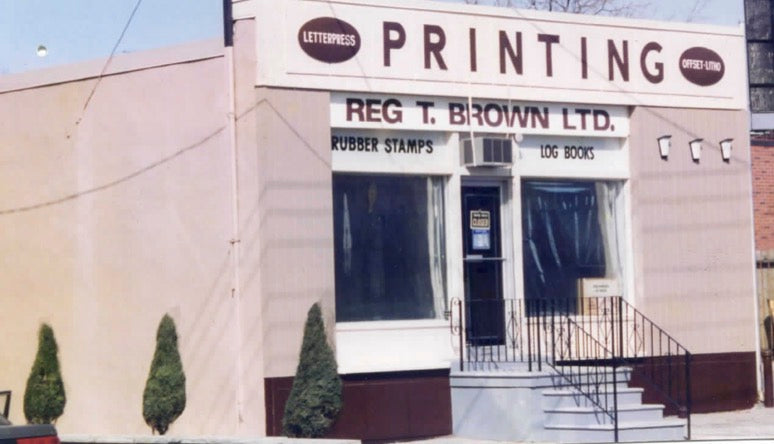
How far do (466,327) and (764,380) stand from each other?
4.67m

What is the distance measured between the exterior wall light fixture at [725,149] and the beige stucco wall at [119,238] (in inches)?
281

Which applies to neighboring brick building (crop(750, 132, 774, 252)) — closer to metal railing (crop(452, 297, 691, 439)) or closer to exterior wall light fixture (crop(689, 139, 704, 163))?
exterior wall light fixture (crop(689, 139, 704, 163))

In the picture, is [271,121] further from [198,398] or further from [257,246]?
[198,398]

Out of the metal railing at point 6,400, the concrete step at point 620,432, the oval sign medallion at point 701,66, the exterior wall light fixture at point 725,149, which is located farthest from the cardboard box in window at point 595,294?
the metal railing at point 6,400

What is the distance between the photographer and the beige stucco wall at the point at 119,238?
611 inches

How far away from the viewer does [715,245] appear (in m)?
18.1

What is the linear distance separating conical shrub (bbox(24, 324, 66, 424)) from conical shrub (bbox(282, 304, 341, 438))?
3483mm

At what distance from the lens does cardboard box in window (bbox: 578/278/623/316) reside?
17.4m

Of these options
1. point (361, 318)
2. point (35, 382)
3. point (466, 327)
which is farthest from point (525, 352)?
point (35, 382)

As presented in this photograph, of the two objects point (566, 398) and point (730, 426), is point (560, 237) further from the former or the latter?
point (730, 426)

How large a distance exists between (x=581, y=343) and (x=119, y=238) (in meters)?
6.03

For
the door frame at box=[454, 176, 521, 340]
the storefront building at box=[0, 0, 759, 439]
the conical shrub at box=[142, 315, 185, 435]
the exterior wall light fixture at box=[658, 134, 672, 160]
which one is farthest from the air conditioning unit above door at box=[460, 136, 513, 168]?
the conical shrub at box=[142, 315, 185, 435]

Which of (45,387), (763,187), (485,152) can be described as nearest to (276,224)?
(485,152)

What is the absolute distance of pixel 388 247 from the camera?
1630cm
